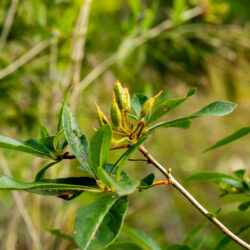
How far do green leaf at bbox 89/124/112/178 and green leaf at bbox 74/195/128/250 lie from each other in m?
0.04

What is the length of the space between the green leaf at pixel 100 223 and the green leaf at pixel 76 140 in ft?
0.16

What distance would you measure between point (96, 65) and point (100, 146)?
1101 mm

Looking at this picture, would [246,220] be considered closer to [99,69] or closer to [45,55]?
[99,69]

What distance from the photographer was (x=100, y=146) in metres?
0.28

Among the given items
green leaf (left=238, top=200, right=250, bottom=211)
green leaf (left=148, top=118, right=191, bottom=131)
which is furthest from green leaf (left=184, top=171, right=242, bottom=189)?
green leaf (left=148, top=118, right=191, bottom=131)

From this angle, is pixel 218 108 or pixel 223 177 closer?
pixel 218 108

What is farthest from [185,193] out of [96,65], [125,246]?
[96,65]

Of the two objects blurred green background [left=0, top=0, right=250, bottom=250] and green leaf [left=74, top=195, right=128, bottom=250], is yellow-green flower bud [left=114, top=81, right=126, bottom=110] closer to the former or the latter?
green leaf [left=74, top=195, right=128, bottom=250]

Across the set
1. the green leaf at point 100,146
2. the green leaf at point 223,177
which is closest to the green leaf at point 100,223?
the green leaf at point 100,146

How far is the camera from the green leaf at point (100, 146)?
267 millimetres

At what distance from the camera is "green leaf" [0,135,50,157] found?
271 millimetres

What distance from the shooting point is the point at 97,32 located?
105cm

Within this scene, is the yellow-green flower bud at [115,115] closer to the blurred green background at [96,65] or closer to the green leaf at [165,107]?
the green leaf at [165,107]

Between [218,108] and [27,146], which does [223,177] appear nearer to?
[218,108]
